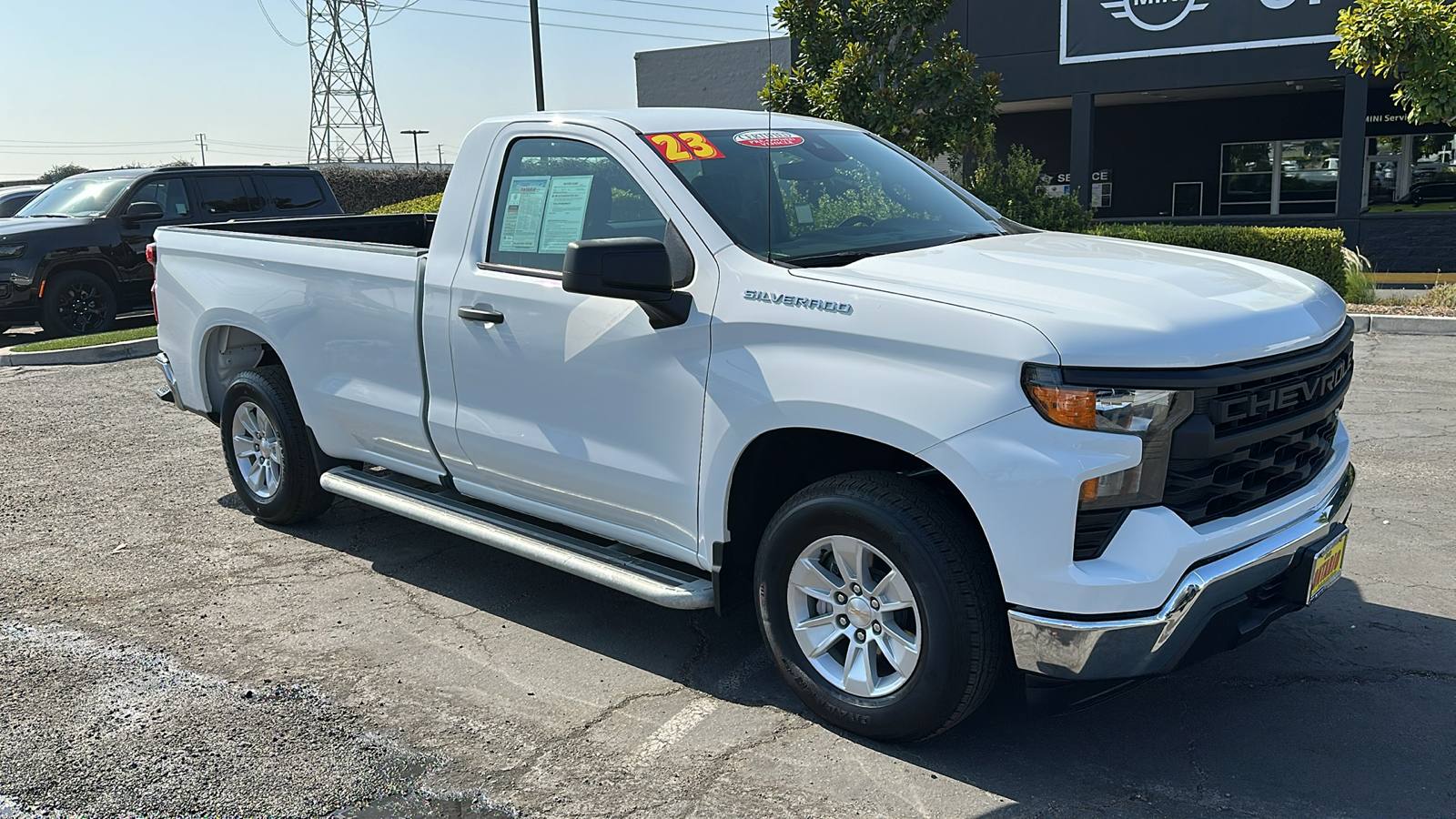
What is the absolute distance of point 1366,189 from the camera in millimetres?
25578

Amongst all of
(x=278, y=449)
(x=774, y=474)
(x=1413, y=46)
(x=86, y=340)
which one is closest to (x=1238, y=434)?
(x=774, y=474)

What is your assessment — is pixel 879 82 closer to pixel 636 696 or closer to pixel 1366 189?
pixel 636 696

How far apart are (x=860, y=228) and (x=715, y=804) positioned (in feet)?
6.65

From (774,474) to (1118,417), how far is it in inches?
49.3

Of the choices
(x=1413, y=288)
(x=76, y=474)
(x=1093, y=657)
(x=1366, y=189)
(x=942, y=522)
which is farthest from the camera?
(x=1366, y=189)

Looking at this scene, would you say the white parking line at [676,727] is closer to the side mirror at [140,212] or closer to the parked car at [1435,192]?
the side mirror at [140,212]

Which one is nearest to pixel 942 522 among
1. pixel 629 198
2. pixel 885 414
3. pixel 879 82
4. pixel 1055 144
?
pixel 885 414

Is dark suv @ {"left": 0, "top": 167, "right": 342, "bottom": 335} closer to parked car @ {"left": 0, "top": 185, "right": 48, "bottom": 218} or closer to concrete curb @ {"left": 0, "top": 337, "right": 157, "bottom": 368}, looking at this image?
concrete curb @ {"left": 0, "top": 337, "right": 157, "bottom": 368}

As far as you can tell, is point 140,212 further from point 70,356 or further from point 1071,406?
point 1071,406

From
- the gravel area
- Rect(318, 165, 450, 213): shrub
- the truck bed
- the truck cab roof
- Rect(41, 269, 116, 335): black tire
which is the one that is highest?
Rect(318, 165, 450, 213): shrub

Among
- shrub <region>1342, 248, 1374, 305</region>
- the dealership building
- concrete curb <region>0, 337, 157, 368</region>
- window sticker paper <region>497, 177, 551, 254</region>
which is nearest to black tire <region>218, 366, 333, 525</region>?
window sticker paper <region>497, 177, 551, 254</region>

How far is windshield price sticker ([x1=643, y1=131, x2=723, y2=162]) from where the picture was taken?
412 cm

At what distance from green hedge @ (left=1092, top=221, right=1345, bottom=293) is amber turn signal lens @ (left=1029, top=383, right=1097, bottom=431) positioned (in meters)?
10.9

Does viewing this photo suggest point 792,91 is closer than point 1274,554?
No
